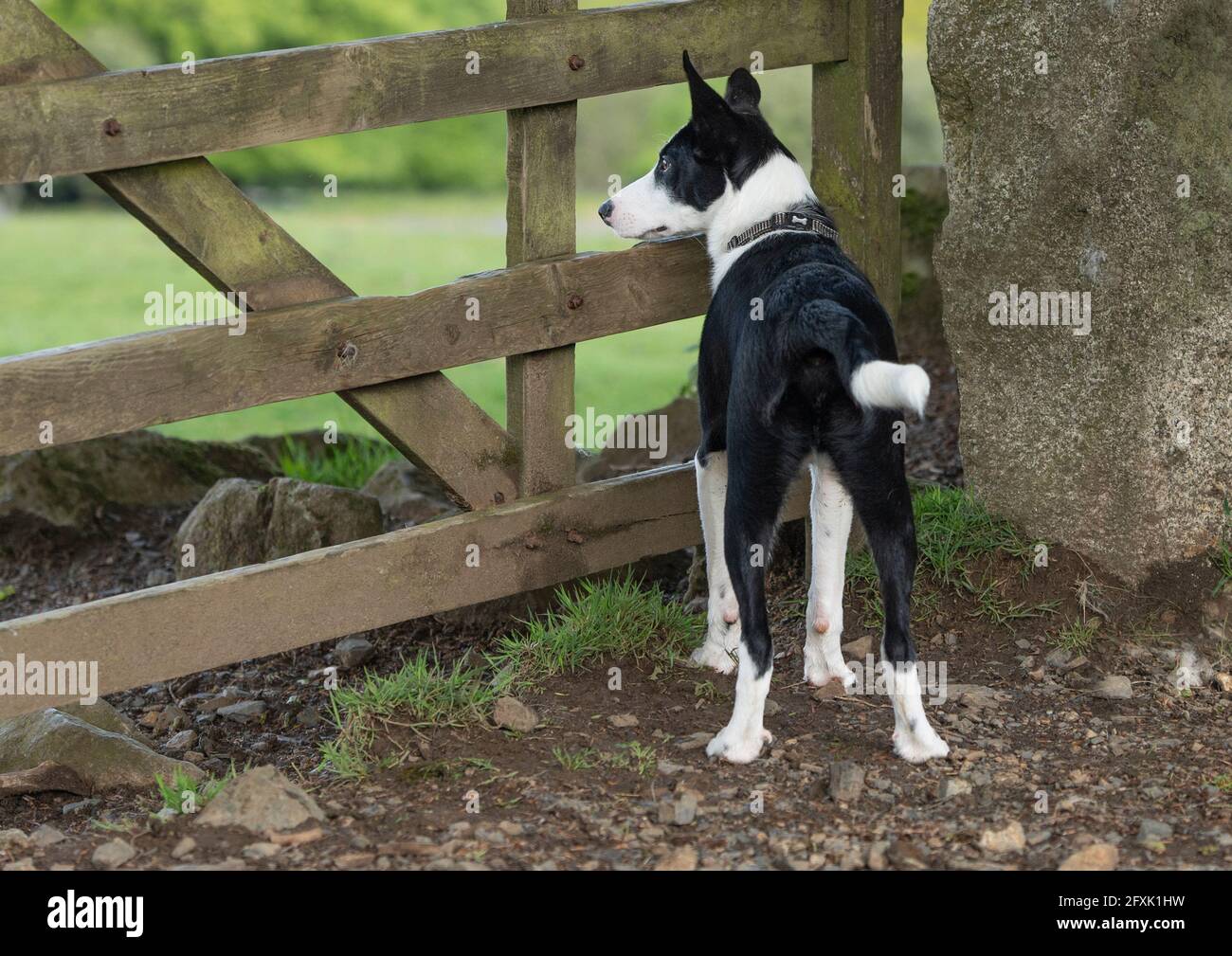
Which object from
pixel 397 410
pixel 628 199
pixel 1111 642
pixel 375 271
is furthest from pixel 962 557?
pixel 375 271

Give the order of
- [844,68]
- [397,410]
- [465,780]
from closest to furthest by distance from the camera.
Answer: [465,780], [397,410], [844,68]

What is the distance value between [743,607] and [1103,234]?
5.59ft

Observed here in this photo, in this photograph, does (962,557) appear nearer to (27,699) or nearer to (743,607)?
(743,607)

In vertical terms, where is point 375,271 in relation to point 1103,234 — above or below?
above

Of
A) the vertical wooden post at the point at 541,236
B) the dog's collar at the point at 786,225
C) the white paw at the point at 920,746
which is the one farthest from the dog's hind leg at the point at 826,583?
the vertical wooden post at the point at 541,236

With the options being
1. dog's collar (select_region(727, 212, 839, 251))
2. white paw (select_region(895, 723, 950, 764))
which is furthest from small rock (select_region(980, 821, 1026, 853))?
dog's collar (select_region(727, 212, 839, 251))

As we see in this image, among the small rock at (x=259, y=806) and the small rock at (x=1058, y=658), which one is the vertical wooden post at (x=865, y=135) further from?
the small rock at (x=259, y=806)

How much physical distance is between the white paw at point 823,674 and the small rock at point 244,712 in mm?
1812

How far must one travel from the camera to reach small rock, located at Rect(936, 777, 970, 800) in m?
3.56

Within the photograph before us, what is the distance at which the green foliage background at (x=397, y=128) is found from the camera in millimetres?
16719

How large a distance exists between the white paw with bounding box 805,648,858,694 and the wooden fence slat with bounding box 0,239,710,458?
1047 millimetres

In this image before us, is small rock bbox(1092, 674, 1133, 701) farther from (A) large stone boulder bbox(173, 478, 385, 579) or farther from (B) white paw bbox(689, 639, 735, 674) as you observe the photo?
(A) large stone boulder bbox(173, 478, 385, 579)

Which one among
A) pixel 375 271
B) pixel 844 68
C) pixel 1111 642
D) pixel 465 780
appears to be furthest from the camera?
pixel 375 271

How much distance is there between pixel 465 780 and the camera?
3.66m
